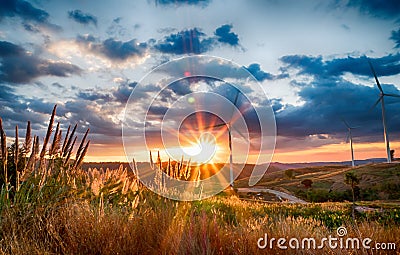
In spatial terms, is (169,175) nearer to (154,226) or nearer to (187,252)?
(154,226)

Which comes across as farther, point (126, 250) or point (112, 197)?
point (112, 197)

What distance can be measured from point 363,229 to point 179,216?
9.47 ft

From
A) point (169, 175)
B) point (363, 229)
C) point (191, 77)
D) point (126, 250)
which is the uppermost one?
point (191, 77)

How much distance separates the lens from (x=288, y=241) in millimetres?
4629

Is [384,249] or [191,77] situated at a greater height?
[191,77]

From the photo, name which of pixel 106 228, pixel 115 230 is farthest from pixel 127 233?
pixel 106 228

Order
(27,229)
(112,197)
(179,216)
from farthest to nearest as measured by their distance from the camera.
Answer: (112,197) < (179,216) < (27,229)

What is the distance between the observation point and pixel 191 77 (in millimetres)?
13164

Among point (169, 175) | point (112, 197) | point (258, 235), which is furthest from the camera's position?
point (169, 175)

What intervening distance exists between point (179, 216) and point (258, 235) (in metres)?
1.83

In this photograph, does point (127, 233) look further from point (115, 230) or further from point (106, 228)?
point (106, 228)

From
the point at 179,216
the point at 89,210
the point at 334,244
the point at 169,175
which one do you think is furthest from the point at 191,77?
the point at 334,244

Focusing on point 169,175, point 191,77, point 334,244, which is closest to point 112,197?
point 169,175

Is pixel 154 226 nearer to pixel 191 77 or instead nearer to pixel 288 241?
pixel 288 241
